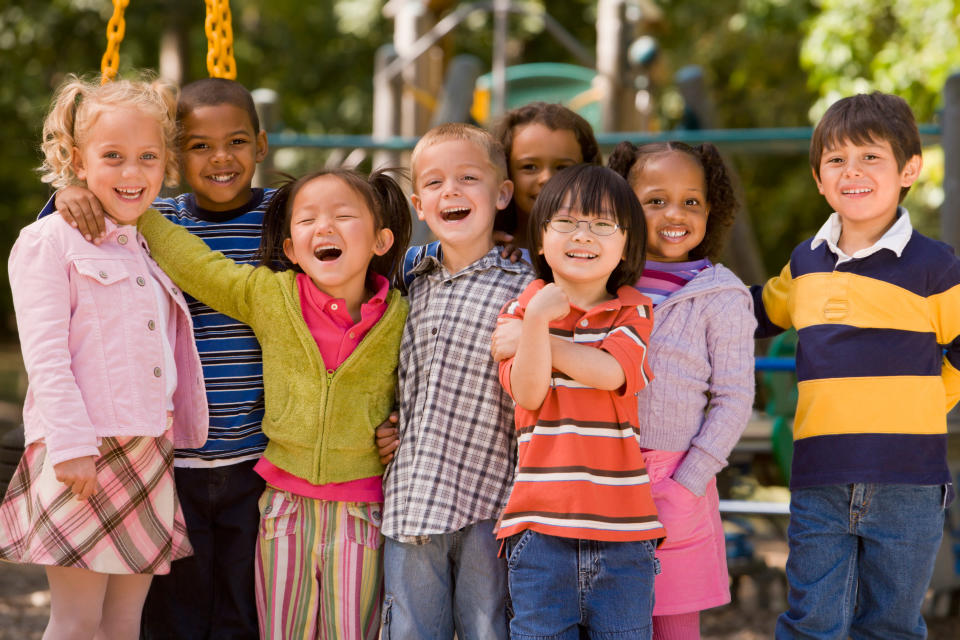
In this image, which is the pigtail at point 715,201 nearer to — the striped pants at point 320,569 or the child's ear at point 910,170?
the child's ear at point 910,170

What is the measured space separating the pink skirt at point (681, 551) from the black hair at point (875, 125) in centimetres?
93

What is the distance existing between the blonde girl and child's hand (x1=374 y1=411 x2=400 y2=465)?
46 centimetres

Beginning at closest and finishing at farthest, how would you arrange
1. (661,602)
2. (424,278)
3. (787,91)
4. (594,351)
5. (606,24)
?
(594,351) < (661,602) < (424,278) < (606,24) < (787,91)

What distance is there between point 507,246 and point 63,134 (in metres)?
1.14

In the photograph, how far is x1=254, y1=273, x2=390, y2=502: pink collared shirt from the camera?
102 inches

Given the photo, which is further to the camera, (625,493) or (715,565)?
(715,565)

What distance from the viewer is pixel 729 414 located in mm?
2541

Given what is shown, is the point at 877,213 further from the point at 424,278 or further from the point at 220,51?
the point at 220,51

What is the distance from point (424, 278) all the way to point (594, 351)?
614 millimetres

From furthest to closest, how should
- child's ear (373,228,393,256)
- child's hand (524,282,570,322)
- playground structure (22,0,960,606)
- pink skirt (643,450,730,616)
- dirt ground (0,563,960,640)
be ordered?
dirt ground (0,563,960,640), playground structure (22,0,960,606), child's ear (373,228,393,256), pink skirt (643,450,730,616), child's hand (524,282,570,322)

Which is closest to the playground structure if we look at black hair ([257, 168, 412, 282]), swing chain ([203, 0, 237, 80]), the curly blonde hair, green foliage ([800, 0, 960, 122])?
swing chain ([203, 0, 237, 80])

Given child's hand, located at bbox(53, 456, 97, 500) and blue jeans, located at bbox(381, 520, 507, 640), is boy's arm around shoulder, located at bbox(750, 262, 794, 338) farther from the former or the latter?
child's hand, located at bbox(53, 456, 97, 500)

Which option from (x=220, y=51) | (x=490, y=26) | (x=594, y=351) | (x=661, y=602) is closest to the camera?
(x=594, y=351)

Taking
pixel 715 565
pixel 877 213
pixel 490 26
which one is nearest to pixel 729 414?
pixel 715 565
